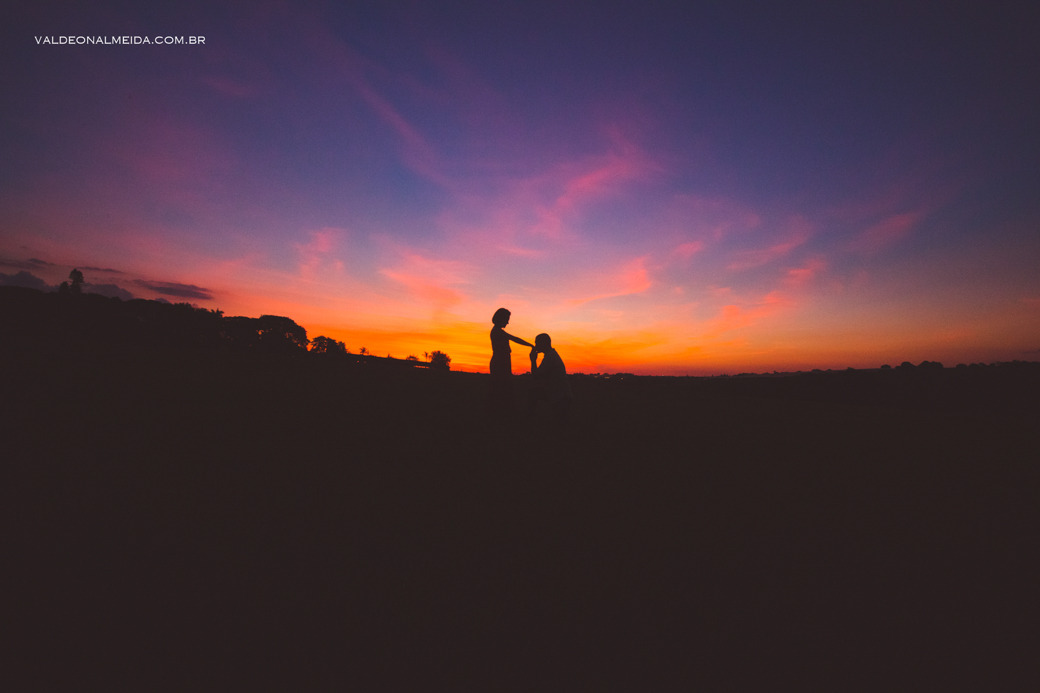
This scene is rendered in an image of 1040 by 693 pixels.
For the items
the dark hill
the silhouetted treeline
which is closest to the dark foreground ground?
the dark hill

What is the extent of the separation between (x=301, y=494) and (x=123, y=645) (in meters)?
2.44

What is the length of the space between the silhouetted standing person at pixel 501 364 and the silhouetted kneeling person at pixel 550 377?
1.40 feet

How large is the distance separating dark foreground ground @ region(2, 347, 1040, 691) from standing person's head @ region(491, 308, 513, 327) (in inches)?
104

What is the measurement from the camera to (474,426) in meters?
9.57

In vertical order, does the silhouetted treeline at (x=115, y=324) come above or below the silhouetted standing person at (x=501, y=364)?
above

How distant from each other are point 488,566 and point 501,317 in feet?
18.7

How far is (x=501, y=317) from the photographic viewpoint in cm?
840

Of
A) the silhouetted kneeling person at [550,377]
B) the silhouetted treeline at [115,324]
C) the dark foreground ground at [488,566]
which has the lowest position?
the dark foreground ground at [488,566]

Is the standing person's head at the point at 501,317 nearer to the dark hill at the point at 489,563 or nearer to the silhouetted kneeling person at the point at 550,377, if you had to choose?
the silhouetted kneeling person at the point at 550,377

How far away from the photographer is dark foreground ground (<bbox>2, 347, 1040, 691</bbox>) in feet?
7.37

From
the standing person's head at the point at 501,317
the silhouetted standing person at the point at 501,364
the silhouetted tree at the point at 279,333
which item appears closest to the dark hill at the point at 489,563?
the silhouetted standing person at the point at 501,364

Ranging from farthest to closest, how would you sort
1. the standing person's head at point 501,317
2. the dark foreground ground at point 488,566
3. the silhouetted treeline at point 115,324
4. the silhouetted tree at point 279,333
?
the silhouetted tree at point 279,333, the silhouetted treeline at point 115,324, the standing person's head at point 501,317, the dark foreground ground at point 488,566

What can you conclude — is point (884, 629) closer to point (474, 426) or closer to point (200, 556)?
point (200, 556)

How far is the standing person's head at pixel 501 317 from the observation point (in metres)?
8.34
